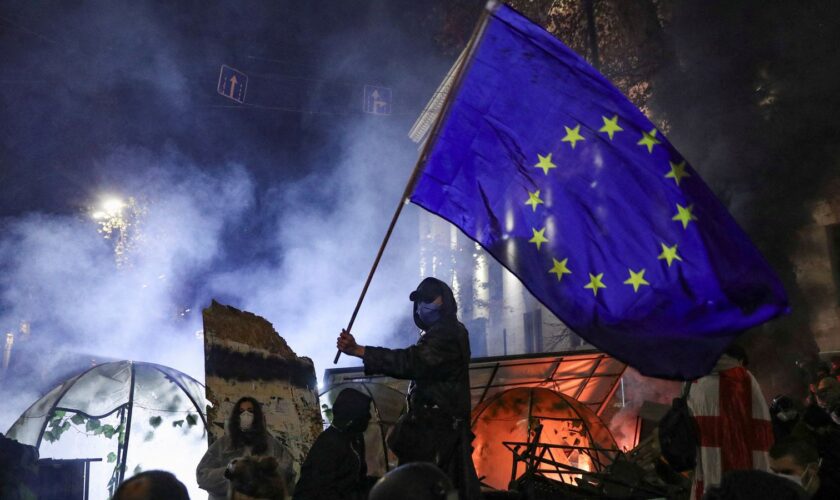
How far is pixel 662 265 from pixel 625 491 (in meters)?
2.70

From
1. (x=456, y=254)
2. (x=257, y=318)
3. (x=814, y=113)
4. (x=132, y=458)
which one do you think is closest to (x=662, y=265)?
(x=257, y=318)

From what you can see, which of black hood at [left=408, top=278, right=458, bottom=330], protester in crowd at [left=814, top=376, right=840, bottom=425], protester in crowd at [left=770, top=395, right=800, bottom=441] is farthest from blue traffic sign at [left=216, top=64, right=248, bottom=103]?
protester in crowd at [left=770, top=395, right=800, bottom=441]

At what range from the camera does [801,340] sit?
42.5 feet

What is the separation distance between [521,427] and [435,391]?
6.23 m

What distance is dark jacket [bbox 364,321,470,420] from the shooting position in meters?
4.53

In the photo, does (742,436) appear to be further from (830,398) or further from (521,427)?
(521,427)

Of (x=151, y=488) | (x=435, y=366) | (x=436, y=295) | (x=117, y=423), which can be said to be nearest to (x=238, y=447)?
(x=435, y=366)

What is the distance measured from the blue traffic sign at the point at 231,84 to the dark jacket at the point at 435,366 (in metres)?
16.7

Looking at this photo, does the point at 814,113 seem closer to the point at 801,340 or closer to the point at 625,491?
the point at 801,340

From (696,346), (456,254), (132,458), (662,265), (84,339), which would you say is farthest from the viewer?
(456,254)

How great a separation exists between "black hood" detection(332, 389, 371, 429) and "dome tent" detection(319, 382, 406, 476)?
19.1 feet

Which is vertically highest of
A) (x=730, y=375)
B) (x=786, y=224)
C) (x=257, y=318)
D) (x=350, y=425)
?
(x=786, y=224)

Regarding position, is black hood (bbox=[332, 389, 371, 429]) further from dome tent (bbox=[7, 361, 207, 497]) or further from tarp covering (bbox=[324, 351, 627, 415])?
tarp covering (bbox=[324, 351, 627, 415])

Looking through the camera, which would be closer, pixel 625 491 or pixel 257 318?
pixel 625 491
